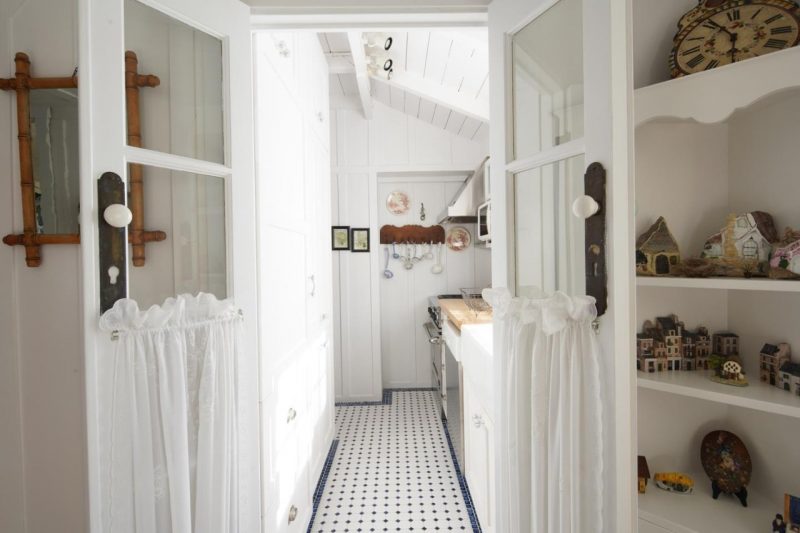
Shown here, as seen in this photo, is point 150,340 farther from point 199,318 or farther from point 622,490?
point 622,490

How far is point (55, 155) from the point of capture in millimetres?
888

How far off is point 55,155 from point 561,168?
1317 millimetres

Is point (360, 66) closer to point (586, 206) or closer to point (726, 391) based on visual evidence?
point (586, 206)

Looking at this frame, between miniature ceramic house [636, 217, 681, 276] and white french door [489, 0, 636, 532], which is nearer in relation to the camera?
white french door [489, 0, 636, 532]

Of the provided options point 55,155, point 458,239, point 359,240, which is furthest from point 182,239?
point 458,239

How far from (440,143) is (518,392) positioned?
2.95 m

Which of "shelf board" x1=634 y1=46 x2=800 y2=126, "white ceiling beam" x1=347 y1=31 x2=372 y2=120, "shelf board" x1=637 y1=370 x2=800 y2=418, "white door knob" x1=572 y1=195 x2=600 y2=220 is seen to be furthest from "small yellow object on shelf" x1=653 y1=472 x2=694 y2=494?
"white ceiling beam" x1=347 y1=31 x2=372 y2=120

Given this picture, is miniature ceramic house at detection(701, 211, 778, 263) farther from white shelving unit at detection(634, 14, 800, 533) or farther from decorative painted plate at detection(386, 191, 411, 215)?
decorative painted plate at detection(386, 191, 411, 215)

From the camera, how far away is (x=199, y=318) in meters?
0.85

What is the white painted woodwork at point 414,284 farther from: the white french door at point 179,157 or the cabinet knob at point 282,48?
the white french door at point 179,157

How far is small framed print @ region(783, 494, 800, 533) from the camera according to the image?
2.51ft

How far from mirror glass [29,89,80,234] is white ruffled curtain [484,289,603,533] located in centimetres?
122

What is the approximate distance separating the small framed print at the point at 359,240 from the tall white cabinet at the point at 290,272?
95 cm

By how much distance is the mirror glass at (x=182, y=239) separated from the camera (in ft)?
2.80
